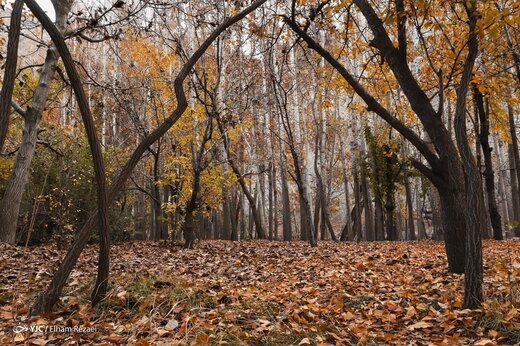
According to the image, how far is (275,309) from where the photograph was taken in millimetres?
3609

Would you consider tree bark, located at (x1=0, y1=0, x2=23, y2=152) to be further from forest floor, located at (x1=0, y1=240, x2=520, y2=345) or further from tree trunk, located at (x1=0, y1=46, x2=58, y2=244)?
tree trunk, located at (x1=0, y1=46, x2=58, y2=244)

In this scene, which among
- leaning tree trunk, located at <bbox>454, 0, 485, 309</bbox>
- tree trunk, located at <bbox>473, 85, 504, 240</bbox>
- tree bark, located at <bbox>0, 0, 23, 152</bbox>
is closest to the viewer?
tree bark, located at <bbox>0, 0, 23, 152</bbox>

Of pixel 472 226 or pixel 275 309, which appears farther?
pixel 275 309

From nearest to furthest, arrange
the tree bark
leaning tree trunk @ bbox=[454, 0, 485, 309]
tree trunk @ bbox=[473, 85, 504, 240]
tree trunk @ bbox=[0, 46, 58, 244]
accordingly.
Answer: the tree bark → leaning tree trunk @ bbox=[454, 0, 485, 309] → tree trunk @ bbox=[0, 46, 58, 244] → tree trunk @ bbox=[473, 85, 504, 240]

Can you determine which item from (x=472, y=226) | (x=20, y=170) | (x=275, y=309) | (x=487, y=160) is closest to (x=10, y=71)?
(x=275, y=309)

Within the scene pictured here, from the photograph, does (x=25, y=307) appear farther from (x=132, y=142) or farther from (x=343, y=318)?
(x=132, y=142)

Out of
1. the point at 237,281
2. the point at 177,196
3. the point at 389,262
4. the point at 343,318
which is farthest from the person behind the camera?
the point at 177,196

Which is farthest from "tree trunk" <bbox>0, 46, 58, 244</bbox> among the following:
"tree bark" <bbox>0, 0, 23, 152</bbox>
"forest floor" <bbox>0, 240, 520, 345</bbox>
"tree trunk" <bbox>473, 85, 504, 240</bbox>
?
"tree trunk" <bbox>473, 85, 504, 240</bbox>

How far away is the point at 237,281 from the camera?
5246 mm

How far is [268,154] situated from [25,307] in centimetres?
1826

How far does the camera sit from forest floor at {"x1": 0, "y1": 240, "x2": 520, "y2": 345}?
9.16ft

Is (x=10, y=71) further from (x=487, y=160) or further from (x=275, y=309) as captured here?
(x=487, y=160)

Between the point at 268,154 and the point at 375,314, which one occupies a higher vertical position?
the point at 268,154

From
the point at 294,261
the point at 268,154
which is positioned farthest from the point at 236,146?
the point at 294,261
